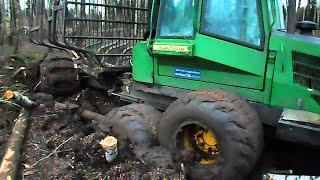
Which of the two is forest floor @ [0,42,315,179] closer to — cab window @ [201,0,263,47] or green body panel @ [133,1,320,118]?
green body panel @ [133,1,320,118]

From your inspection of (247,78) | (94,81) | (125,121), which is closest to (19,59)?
(94,81)

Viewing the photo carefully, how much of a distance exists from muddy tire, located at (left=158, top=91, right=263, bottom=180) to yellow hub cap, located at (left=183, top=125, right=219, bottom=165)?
0.03 metres

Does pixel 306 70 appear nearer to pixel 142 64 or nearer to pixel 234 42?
pixel 234 42

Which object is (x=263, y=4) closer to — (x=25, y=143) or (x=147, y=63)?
(x=147, y=63)

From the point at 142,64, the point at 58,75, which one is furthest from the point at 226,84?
the point at 58,75

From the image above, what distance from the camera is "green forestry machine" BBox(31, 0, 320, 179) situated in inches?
160

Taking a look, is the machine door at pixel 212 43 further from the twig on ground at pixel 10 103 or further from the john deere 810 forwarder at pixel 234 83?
the twig on ground at pixel 10 103

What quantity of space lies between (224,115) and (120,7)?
9.81 feet

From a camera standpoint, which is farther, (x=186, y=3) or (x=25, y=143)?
(x=25, y=143)

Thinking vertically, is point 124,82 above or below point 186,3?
below

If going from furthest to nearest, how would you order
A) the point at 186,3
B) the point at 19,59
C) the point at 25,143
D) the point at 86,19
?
the point at 19,59
the point at 86,19
the point at 25,143
the point at 186,3

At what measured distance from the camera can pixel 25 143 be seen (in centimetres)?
525

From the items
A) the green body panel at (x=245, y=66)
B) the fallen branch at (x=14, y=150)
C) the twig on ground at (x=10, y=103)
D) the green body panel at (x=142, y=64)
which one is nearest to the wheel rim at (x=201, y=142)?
the green body panel at (x=245, y=66)

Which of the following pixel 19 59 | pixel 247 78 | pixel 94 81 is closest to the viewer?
pixel 247 78
